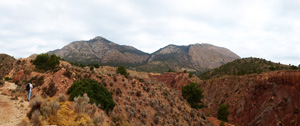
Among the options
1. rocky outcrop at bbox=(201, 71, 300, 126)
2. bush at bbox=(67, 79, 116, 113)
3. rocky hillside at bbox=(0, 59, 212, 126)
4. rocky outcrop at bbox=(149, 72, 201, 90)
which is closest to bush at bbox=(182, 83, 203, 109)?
rocky outcrop at bbox=(201, 71, 300, 126)

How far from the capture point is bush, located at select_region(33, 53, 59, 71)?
134ft

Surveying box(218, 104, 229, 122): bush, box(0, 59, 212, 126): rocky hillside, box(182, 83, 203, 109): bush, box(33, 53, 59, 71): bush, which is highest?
box(33, 53, 59, 71): bush

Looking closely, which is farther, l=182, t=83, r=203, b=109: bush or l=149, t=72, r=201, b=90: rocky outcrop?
l=149, t=72, r=201, b=90: rocky outcrop

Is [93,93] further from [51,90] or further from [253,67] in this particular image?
[253,67]

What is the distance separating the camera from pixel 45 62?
4328 centimetres

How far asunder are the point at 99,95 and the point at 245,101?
4303 centimetres

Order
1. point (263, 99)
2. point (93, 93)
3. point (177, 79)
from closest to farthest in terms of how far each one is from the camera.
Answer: point (93, 93) → point (263, 99) → point (177, 79)

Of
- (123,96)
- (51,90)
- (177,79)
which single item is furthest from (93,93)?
(177,79)

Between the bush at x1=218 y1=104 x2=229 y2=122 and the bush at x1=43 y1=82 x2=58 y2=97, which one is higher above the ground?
the bush at x1=43 y1=82 x2=58 y2=97

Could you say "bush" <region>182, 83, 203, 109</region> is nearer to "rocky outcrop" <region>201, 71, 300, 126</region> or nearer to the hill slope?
"rocky outcrop" <region>201, 71, 300, 126</region>

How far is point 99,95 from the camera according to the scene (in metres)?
13.8

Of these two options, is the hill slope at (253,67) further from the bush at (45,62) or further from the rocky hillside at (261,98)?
the bush at (45,62)

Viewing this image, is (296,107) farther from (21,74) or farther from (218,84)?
(21,74)

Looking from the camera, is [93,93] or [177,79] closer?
[93,93]
